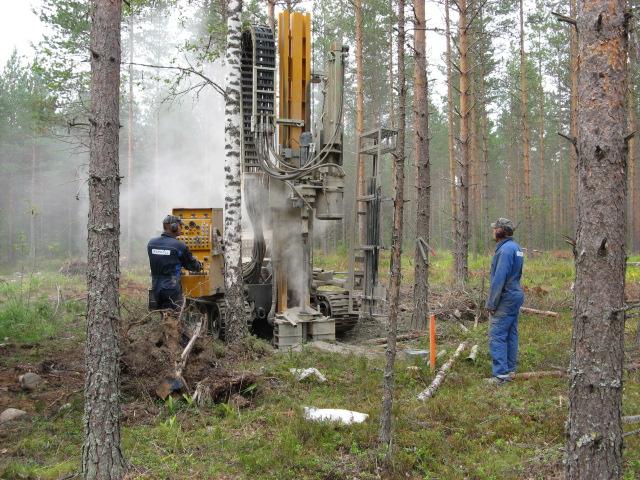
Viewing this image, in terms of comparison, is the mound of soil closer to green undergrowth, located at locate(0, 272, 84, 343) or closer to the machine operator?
the machine operator

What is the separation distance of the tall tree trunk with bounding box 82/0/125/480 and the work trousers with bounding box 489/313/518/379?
14.1 feet

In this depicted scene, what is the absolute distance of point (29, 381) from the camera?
6.80 metres

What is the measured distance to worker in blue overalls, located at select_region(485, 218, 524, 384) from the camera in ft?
22.4

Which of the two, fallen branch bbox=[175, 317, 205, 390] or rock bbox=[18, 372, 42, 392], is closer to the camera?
fallen branch bbox=[175, 317, 205, 390]

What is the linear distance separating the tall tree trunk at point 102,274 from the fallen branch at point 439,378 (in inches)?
125

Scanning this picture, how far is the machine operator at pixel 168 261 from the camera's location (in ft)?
26.9

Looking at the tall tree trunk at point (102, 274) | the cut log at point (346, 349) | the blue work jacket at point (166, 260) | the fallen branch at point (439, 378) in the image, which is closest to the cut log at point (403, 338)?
the cut log at point (346, 349)

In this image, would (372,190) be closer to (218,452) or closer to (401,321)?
(401,321)

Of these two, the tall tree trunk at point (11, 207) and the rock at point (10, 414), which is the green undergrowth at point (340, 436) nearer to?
the rock at point (10, 414)

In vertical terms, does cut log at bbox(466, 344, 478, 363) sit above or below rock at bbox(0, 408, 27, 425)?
above

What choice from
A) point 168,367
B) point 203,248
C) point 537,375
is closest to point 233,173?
point 203,248

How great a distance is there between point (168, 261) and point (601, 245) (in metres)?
6.08

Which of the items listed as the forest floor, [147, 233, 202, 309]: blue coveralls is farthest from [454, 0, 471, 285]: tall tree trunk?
[147, 233, 202, 309]: blue coveralls

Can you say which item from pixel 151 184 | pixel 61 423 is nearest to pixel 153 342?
pixel 61 423
